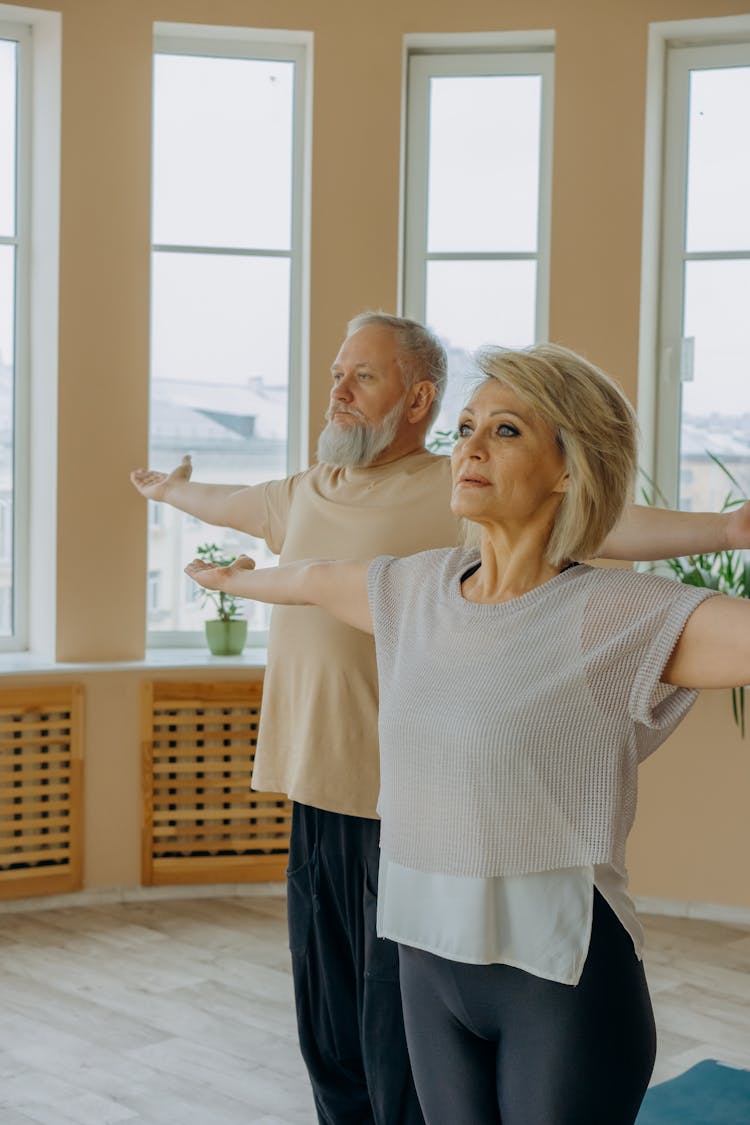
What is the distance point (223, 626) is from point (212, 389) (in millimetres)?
904

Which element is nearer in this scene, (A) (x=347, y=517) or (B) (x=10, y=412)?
(A) (x=347, y=517)

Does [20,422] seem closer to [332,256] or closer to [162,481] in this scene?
[332,256]

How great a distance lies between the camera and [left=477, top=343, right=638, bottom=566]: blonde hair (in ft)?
5.08

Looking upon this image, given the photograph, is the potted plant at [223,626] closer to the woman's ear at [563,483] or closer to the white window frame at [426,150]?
the white window frame at [426,150]

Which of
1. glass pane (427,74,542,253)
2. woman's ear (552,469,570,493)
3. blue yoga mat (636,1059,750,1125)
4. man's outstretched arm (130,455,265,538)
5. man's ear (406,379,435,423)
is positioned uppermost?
glass pane (427,74,542,253)

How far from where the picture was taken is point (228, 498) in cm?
270

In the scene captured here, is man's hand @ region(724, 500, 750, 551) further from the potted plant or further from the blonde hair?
the potted plant

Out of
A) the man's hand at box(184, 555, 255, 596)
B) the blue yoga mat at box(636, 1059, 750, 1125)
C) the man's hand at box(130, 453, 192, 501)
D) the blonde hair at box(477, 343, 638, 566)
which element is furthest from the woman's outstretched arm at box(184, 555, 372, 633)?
the blue yoga mat at box(636, 1059, 750, 1125)

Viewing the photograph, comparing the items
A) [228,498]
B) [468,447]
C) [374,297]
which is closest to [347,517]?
[228,498]

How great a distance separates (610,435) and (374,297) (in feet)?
10.2

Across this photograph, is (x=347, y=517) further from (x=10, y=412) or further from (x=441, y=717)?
(x=10, y=412)

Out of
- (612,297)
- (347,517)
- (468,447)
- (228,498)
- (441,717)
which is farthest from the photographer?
(612,297)

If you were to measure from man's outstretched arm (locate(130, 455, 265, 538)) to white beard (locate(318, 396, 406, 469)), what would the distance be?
0.95 ft

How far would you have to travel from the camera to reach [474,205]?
15.6ft
